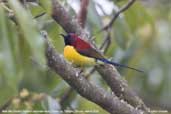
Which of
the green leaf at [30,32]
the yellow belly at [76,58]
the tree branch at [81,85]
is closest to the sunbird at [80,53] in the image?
the yellow belly at [76,58]

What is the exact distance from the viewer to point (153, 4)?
3760mm

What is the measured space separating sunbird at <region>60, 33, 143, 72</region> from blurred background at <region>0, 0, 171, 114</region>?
0.06 m

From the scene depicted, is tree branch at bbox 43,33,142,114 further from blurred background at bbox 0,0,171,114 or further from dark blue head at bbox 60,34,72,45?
dark blue head at bbox 60,34,72,45

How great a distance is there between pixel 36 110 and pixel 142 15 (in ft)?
2.58

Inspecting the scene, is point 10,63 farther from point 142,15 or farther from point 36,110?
point 142,15

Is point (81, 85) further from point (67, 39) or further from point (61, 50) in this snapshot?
point (67, 39)

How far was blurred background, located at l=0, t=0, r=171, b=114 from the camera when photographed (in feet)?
3.33

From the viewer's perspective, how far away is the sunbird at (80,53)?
2.04m

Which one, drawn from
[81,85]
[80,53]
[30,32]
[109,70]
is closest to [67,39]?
[80,53]

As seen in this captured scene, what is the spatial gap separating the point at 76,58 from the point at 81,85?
641 mm

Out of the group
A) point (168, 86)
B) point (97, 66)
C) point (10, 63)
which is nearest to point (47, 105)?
point (97, 66)

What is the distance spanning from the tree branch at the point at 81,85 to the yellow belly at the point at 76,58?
495 mm

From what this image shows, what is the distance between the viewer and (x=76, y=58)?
84.4 inches

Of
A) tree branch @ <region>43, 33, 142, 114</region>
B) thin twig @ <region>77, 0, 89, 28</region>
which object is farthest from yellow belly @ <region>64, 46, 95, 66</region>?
tree branch @ <region>43, 33, 142, 114</region>
